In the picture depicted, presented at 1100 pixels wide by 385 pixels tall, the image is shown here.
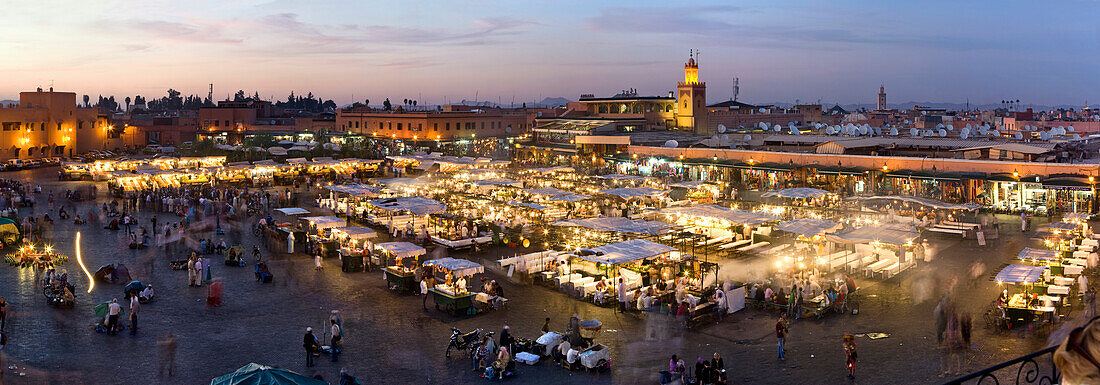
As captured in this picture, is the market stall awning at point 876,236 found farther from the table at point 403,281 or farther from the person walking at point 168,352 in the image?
the person walking at point 168,352

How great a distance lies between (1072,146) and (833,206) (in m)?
15.7

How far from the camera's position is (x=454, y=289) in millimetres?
16547

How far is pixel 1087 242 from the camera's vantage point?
21172 millimetres

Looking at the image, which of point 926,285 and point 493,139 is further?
point 493,139

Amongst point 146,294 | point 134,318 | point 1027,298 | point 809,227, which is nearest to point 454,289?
point 134,318

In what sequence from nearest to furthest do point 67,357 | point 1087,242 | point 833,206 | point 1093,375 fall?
point 1093,375 → point 67,357 → point 1087,242 → point 833,206

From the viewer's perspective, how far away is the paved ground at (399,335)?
488 inches

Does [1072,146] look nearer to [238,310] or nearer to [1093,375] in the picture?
[238,310]

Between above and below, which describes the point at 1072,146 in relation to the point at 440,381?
above

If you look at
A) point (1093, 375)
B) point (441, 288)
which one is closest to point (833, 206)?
point (441, 288)

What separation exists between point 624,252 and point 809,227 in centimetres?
688

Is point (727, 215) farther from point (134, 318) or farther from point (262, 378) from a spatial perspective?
point (262, 378)

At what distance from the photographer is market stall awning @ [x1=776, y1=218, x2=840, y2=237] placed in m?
21.7

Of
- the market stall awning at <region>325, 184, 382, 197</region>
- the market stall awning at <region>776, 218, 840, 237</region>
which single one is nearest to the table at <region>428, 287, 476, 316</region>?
the market stall awning at <region>776, 218, 840, 237</region>
